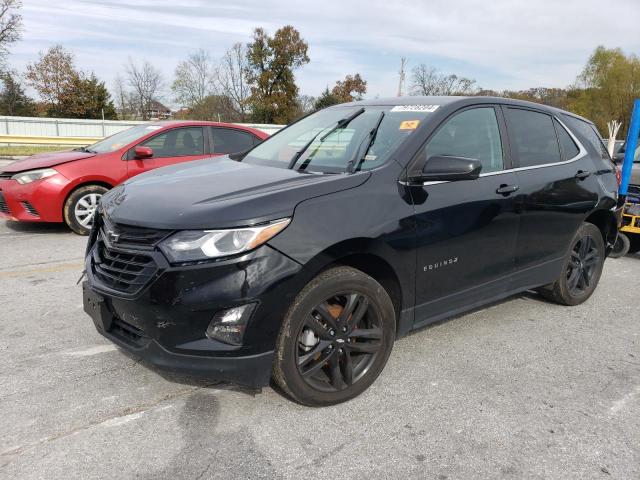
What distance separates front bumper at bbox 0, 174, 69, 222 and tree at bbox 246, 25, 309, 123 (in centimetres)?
4501

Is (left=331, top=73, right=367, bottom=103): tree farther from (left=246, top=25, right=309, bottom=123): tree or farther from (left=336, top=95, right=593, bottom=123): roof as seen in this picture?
(left=336, top=95, right=593, bottom=123): roof

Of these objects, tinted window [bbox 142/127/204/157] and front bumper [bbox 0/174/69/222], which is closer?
front bumper [bbox 0/174/69/222]

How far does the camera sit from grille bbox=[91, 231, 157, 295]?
2430 mm

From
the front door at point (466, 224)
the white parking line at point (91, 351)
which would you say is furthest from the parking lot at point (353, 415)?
the front door at point (466, 224)

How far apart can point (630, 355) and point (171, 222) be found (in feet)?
10.7

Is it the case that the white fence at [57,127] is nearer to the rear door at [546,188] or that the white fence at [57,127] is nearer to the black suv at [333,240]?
the rear door at [546,188]

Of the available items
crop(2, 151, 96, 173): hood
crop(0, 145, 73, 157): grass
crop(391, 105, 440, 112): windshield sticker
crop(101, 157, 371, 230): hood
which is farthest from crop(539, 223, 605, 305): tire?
crop(0, 145, 73, 157): grass

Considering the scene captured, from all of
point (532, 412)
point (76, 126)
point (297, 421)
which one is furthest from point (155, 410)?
point (76, 126)

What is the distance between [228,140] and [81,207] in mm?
2330

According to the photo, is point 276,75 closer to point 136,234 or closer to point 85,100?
point 85,100

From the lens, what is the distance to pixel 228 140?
305 inches

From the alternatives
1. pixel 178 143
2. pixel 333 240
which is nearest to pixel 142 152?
pixel 178 143

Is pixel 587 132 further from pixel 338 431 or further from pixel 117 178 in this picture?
pixel 117 178

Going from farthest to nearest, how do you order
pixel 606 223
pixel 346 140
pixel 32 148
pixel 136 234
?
1. pixel 32 148
2. pixel 606 223
3. pixel 346 140
4. pixel 136 234
